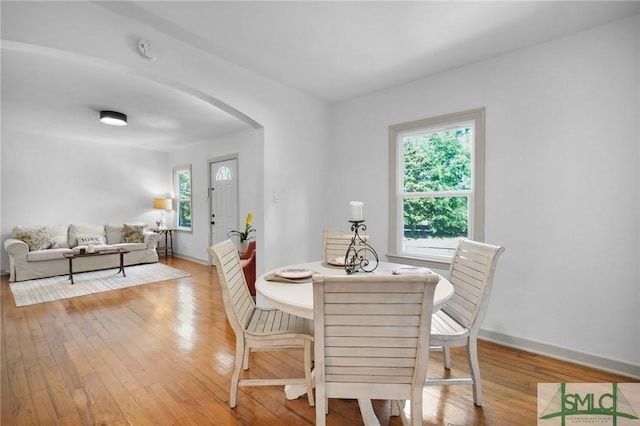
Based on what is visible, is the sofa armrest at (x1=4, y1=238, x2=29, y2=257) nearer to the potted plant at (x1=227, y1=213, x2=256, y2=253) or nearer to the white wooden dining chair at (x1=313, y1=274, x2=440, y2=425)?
the potted plant at (x1=227, y1=213, x2=256, y2=253)

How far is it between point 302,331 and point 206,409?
75cm

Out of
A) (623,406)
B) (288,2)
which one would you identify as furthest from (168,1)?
(623,406)

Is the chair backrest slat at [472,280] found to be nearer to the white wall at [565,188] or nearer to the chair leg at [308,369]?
the white wall at [565,188]

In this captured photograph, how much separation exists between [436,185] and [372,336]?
232 centimetres

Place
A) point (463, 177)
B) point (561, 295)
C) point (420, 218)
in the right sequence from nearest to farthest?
point (561, 295) → point (463, 177) → point (420, 218)

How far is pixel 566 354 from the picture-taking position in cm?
234

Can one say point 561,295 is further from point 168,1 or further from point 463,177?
point 168,1

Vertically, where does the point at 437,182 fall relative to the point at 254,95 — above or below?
below

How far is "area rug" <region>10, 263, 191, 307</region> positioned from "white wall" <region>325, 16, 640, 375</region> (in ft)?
15.8

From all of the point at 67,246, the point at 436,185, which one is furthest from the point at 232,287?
the point at 67,246

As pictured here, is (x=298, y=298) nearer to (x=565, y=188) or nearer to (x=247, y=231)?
(x=565, y=188)

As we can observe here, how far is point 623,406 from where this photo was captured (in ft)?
5.93

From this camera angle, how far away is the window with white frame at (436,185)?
281 centimetres

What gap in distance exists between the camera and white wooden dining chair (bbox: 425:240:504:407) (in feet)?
5.62
